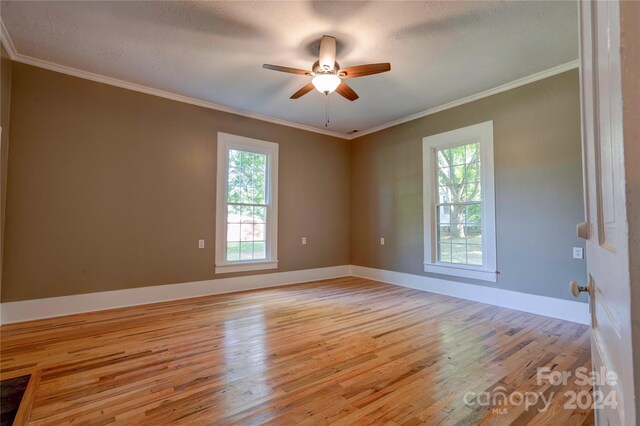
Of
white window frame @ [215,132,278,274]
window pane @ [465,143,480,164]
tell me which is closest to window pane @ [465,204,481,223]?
window pane @ [465,143,480,164]

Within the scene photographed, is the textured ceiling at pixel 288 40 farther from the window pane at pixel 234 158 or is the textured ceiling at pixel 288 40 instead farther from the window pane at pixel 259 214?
the window pane at pixel 259 214

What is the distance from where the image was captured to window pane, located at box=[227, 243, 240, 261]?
15.2 feet

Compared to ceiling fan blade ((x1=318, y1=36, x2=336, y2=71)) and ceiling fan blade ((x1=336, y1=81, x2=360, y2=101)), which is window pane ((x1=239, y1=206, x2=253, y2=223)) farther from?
ceiling fan blade ((x1=318, y1=36, x2=336, y2=71))

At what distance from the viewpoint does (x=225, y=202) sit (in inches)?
180

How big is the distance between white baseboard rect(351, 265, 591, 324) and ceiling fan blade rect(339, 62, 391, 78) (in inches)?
109

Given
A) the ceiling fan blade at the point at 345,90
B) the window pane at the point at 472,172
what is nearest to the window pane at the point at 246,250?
the ceiling fan blade at the point at 345,90

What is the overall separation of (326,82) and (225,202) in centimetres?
257

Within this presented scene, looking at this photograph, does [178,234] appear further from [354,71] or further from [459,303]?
[459,303]

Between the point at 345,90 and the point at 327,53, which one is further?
the point at 345,90

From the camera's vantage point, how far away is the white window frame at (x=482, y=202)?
3932 millimetres

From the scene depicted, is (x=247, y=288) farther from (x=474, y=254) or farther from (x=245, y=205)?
(x=474, y=254)

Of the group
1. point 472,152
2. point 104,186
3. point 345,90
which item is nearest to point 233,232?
point 104,186

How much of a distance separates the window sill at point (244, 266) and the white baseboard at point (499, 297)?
202cm

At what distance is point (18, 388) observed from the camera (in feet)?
6.32
